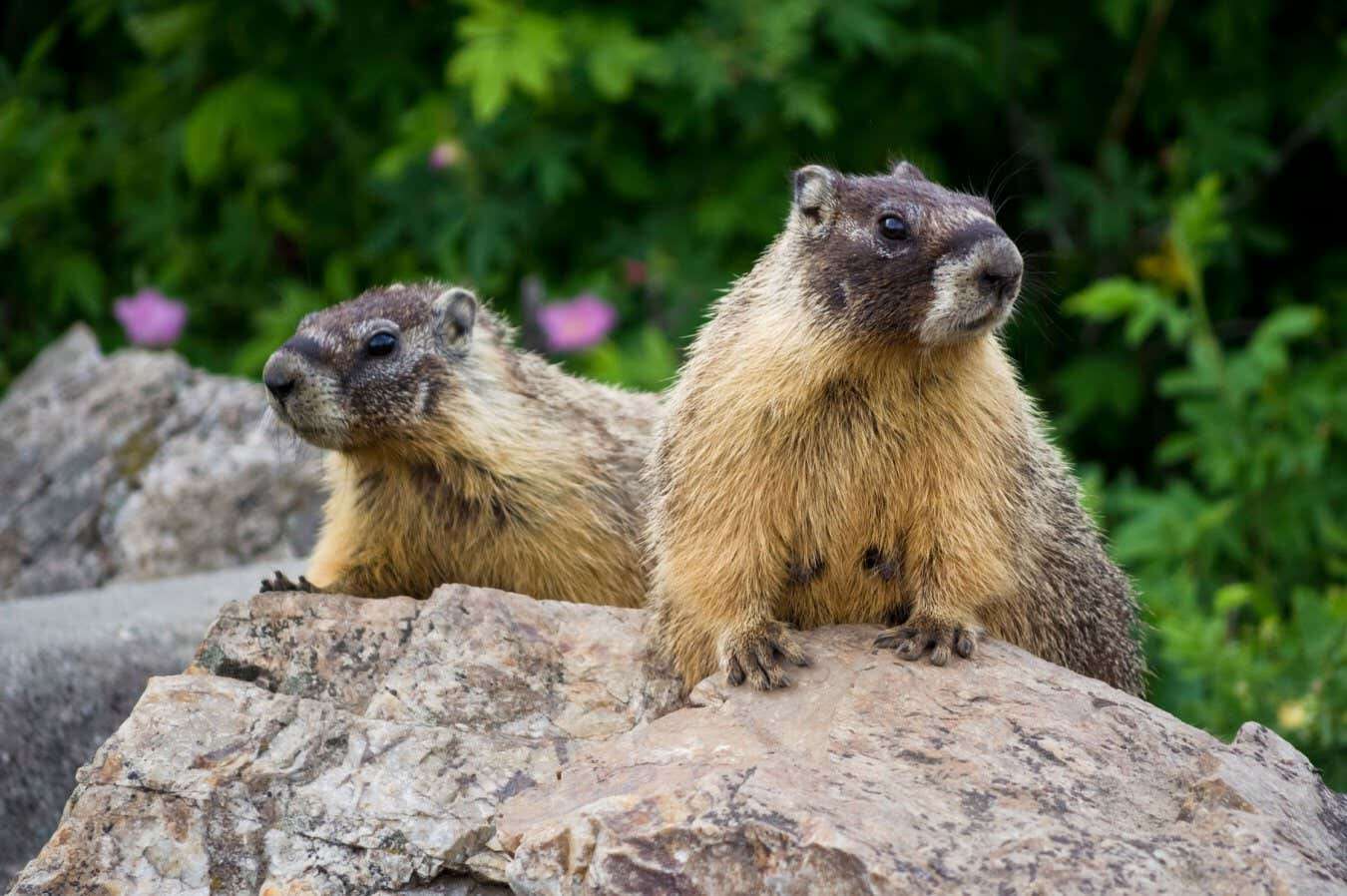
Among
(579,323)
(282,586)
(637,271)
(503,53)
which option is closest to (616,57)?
(503,53)

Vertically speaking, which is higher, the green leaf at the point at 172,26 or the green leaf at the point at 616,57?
the green leaf at the point at 616,57

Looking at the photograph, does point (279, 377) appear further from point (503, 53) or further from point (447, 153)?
point (447, 153)

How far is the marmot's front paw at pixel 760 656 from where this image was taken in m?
3.85

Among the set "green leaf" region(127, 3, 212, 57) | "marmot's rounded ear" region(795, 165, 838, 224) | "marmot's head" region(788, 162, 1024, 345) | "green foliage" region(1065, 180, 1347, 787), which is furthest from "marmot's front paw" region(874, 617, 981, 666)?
"green leaf" region(127, 3, 212, 57)

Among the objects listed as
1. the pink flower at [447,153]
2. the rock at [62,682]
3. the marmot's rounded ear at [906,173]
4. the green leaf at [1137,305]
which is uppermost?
the green leaf at [1137,305]

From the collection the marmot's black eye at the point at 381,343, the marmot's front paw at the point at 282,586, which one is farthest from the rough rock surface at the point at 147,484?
the marmot's front paw at the point at 282,586

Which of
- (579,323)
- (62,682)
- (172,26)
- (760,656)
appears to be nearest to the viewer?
(760,656)

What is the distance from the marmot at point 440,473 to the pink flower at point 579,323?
6.65 ft

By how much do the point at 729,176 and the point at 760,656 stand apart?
429 centimetres

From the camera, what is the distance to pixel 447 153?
7574 mm

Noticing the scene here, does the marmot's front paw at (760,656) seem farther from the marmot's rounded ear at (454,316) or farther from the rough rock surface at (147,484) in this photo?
the rough rock surface at (147,484)

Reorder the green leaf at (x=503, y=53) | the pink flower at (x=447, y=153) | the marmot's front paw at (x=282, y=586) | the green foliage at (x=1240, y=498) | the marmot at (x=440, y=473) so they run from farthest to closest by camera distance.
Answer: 1. the pink flower at (x=447, y=153)
2. the green leaf at (x=503, y=53)
3. the green foliage at (x=1240, y=498)
4. the marmot at (x=440, y=473)
5. the marmot's front paw at (x=282, y=586)

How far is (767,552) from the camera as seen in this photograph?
160 inches

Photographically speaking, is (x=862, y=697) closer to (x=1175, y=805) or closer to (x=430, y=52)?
(x=1175, y=805)
